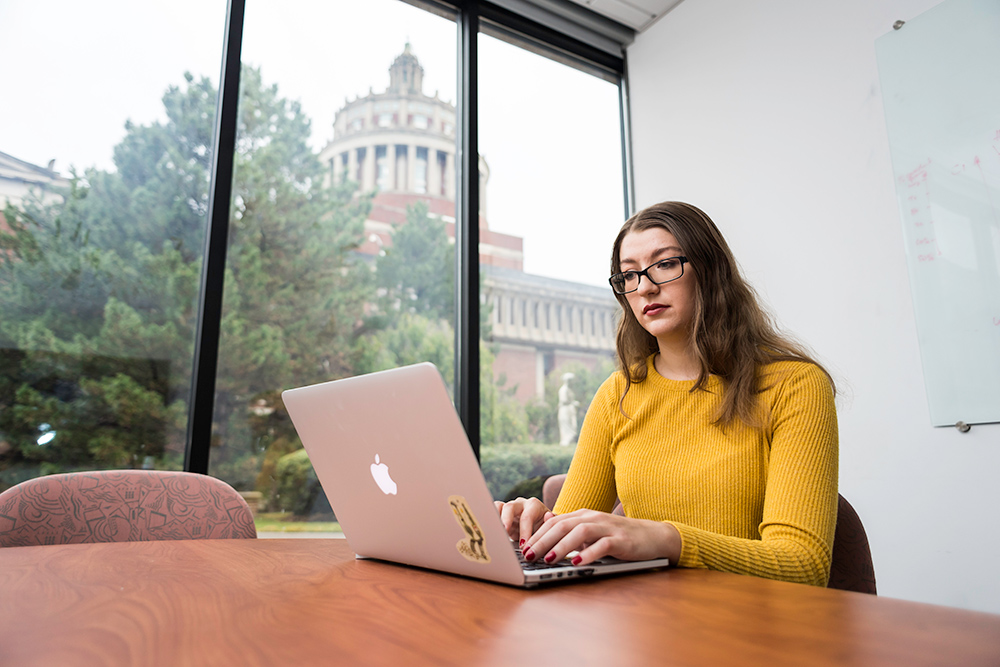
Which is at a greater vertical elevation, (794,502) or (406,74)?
(406,74)

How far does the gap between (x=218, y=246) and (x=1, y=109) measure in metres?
0.76

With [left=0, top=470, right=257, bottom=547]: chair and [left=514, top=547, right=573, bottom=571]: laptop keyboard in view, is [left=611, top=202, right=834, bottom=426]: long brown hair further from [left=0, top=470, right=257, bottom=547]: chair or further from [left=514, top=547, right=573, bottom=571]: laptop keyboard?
[left=0, top=470, right=257, bottom=547]: chair

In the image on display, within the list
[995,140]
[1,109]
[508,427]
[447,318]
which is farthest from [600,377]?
[1,109]

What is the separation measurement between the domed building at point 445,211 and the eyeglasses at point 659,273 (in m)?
1.51

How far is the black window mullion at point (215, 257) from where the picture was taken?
84.4 inches

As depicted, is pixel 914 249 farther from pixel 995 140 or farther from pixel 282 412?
pixel 282 412

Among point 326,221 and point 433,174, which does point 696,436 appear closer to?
point 326,221

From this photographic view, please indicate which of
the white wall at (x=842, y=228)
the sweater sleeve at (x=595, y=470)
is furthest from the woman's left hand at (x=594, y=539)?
the white wall at (x=842, y=228)

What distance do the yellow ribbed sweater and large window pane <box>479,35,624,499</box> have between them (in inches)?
55.8

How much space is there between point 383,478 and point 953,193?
86.2 inches

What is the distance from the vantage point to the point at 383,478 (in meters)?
0.73

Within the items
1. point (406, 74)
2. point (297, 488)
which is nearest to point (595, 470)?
point (297, 488)

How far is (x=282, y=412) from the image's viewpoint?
2322 millimetres

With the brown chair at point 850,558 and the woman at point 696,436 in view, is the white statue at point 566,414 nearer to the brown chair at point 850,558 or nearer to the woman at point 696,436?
the woman at point 696,436
